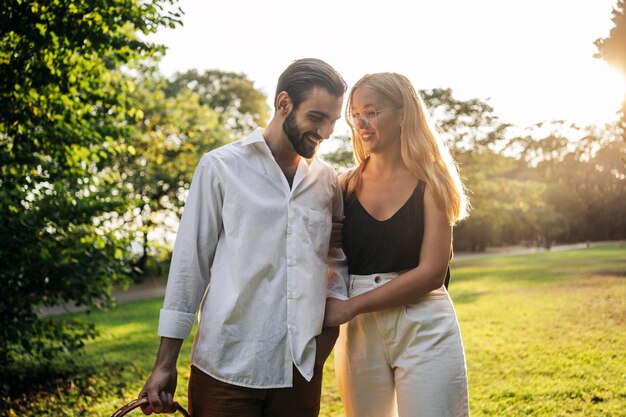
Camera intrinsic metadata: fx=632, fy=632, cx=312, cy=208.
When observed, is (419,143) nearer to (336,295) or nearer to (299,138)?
(299,138)

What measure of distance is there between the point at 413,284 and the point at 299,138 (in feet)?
2.44

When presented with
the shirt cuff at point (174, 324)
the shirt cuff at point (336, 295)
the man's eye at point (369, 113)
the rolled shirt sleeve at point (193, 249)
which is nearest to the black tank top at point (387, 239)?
the shirt cuff at point (336, 295)

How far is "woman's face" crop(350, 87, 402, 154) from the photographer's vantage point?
2.70 meters

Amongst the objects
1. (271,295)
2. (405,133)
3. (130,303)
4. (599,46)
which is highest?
(599,46)

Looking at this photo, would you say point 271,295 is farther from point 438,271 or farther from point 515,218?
point 515,218

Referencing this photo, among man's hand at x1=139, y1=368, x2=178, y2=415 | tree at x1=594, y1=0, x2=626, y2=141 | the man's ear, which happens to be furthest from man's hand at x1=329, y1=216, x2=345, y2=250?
tree at x1=594, y1=0, x2=626, y2=141

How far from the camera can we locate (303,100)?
2523 mm

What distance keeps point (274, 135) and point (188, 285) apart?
28.2 inches

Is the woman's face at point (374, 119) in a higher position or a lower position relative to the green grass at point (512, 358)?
higher

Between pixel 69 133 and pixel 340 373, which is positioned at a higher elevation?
pixel 69 133

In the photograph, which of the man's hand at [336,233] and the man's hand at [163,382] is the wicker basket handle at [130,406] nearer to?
the man's hand at [163,382]

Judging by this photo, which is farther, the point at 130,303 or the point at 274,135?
the point at 130,303

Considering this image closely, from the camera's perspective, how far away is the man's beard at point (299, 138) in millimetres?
2545

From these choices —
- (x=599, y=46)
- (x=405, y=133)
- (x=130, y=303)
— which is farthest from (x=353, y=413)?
(x=130, y=303)
